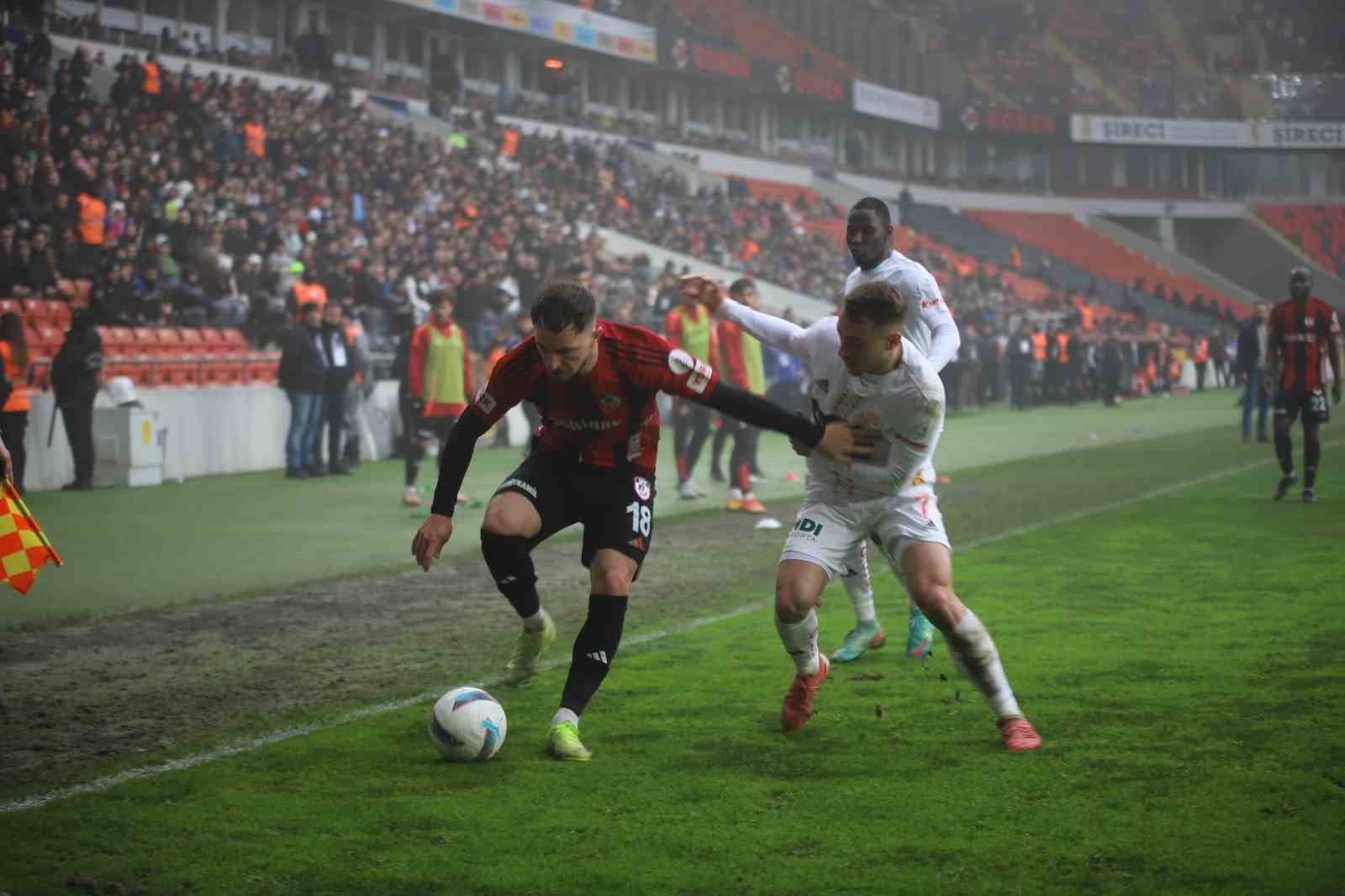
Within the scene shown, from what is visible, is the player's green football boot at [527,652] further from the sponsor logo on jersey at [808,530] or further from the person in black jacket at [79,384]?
the person in black jacket at [79,384]

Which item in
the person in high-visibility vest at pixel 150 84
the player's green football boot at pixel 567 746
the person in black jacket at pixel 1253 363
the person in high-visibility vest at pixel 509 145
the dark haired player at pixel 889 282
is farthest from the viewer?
the person in high-visibility vest at pixel 509 145

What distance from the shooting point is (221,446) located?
19562 mm

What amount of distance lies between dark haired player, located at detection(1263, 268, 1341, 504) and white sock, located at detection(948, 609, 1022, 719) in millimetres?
9136

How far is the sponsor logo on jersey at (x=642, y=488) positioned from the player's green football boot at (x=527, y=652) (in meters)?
1.01

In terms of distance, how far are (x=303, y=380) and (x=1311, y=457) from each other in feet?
37.3

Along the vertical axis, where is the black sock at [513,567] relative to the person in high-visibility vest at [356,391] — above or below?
below

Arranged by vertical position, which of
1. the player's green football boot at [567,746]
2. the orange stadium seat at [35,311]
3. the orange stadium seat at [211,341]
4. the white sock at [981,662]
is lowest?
the player's green football boot at [567,746]

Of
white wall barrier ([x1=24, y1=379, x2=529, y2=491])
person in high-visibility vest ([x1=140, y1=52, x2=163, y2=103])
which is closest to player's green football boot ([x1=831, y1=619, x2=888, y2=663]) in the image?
white wall barrier ([x1=24, y1=379, x2=529, y2=491])

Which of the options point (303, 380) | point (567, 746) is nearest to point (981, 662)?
point (567, 746)

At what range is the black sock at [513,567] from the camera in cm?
650

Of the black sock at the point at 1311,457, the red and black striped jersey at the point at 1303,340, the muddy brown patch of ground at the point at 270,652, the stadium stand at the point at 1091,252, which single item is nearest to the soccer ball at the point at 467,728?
the muddy brown patch of ground at the point at 270,652

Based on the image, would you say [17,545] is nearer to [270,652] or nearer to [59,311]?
[270,652]

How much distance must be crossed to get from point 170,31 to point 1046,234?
4567cm

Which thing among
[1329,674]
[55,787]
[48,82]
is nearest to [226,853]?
[55,787]
